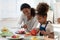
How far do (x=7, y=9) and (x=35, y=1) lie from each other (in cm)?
68

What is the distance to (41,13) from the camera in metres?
1.80

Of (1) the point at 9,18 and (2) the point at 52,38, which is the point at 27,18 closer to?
(2) the point at 52,38

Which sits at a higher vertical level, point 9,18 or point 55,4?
point 55,4

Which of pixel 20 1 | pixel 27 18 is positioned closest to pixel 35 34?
pixel 27 18

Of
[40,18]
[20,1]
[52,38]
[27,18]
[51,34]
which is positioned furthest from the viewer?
[20,1]

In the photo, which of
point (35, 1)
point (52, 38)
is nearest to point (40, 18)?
point (52, 38)

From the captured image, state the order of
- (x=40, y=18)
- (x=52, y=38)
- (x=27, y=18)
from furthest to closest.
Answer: (x=27, y=18)
(x=40, y=18)
(x=52, y=38)

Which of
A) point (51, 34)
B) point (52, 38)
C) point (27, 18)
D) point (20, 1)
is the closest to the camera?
point (52, 38)

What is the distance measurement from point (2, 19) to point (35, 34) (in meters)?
2.05

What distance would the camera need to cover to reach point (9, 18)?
370 centimetres

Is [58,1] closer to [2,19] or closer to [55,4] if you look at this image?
[55,4]

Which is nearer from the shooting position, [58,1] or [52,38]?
[52,38]

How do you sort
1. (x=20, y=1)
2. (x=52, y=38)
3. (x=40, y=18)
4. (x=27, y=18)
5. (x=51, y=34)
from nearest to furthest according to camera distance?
(x=52, y=38)
(x=51, y=34)
(x=40, y=18)
(x=27, y=18)
(x=20, y=1)

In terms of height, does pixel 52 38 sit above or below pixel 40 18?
below
